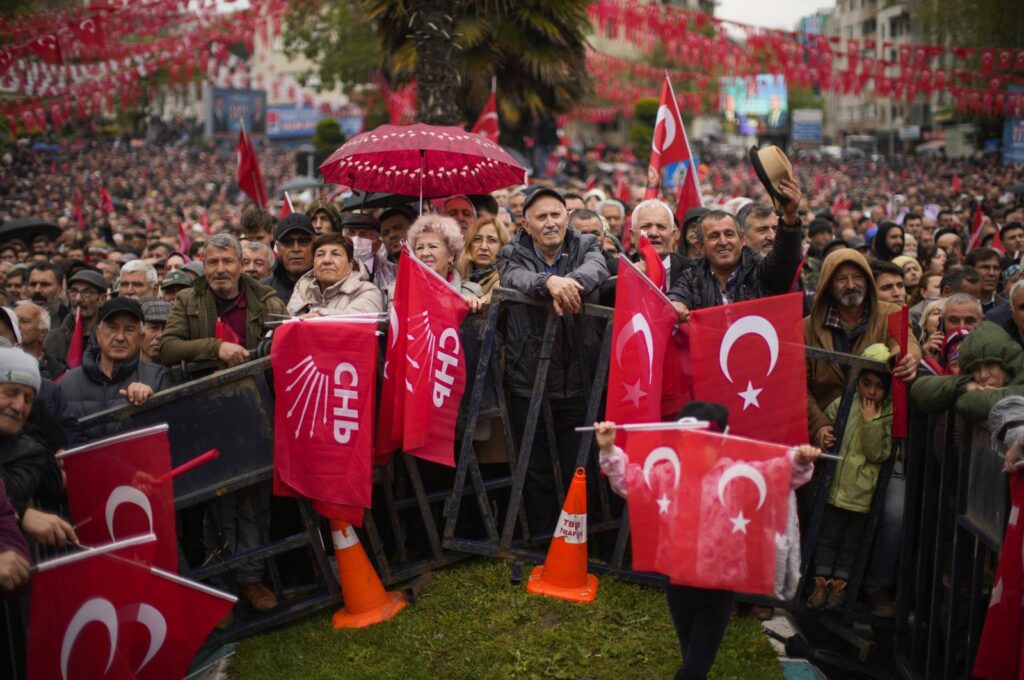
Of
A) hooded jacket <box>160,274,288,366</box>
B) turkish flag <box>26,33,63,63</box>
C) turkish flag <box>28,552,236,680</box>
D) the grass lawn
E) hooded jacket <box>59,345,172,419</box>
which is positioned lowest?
the grass lawn

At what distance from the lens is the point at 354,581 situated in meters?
5.79

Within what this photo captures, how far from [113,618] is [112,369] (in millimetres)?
1874

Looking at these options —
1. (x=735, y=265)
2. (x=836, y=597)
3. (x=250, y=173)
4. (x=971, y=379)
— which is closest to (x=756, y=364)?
(x=735, y=265)

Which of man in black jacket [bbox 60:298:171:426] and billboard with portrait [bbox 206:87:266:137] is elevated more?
billboard with portrait [bbox 206:87:266:137]

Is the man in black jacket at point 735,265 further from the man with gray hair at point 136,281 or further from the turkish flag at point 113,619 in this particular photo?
the man with gray hair at point 136,281

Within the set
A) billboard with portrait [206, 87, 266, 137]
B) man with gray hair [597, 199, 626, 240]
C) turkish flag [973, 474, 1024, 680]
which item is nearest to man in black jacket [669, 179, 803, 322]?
turkish flag [973, 474, 1024, 680]

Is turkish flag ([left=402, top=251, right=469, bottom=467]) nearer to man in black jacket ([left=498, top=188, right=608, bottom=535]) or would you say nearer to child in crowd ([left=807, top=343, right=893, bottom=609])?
man in black jacket ([left=498, top=188, right=608, bottom=535])

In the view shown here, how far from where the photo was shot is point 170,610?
463 centimetres

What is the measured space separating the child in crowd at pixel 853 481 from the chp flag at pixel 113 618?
303 cm

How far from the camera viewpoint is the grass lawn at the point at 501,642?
5.17 metres

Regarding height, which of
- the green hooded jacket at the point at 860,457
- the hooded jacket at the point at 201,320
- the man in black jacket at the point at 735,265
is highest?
the man in black jacket at the point at 735,265

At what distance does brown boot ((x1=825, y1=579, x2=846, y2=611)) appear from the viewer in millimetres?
5402

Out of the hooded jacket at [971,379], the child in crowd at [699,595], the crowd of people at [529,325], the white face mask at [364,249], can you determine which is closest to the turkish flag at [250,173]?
the crowd of people at [529,325]

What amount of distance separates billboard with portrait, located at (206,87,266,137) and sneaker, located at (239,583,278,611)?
64119 mm
